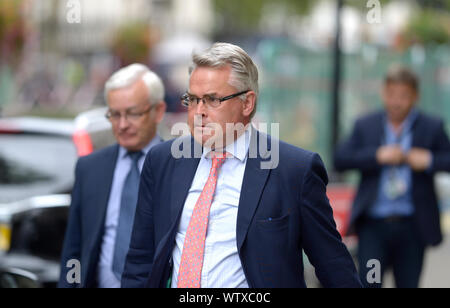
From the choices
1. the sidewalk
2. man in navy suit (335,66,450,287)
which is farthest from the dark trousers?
the sidewalk

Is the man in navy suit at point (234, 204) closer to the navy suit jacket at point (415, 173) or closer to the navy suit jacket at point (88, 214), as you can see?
the navy suit jacket at point (88, 214)

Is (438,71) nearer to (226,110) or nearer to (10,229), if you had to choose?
(10,229)

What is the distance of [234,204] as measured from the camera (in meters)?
2.63

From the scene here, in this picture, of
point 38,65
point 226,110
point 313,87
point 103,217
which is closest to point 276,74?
point 313,87

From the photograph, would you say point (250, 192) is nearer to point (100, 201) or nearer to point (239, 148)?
point (239, 148)

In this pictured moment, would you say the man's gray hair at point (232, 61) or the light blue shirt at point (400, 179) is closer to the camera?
the man's gray hair at point (232, 61)

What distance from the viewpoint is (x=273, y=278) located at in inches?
100.0

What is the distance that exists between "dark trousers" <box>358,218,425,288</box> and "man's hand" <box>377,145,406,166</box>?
0.36 metres

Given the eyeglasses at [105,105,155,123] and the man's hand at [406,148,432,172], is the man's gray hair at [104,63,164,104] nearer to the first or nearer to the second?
the eyeglasses at [105,105,155,123]

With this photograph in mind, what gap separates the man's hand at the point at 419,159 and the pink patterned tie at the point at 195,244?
2461 millimetres

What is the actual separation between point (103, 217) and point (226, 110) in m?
1.08

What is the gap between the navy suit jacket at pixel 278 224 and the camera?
100.0 inches

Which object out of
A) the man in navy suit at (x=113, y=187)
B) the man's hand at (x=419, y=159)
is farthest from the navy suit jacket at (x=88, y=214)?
the man's hand at (x=419, y=159)

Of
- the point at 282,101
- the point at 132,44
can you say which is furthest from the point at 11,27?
the point at 132,44
